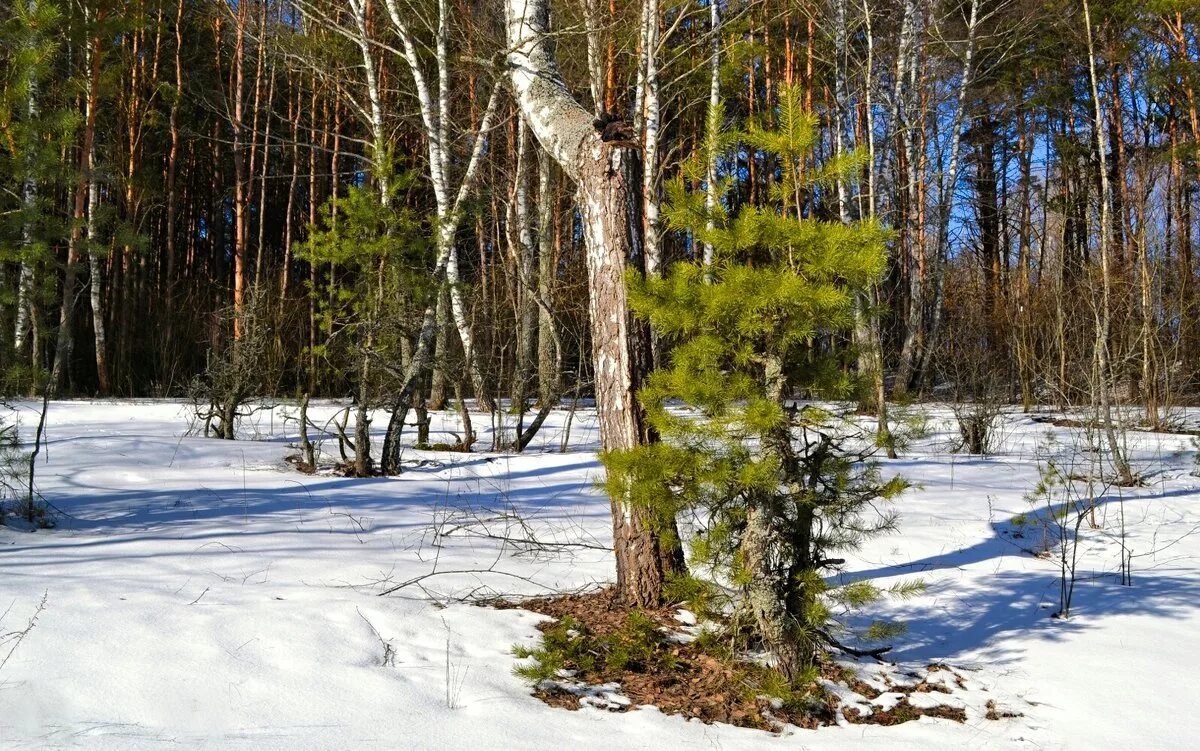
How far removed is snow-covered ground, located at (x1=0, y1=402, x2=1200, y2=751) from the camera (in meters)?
2.39

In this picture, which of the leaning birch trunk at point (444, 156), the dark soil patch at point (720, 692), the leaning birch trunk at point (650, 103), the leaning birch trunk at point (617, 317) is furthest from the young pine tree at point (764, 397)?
the leaning birch trunk at point (650, 103)

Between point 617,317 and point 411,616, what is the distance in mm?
1423

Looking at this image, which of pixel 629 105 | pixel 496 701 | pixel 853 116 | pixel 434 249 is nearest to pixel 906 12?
pixel 853 116

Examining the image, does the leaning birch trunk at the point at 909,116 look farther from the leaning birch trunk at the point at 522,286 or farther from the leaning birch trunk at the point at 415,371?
the leaning birch trunk at the point at 415,371

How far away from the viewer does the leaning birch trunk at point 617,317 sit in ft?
10.9

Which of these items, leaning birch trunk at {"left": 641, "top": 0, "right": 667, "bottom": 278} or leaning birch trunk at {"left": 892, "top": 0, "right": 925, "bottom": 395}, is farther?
leaning birch trunk at {"left": 892, "top": 0, "right": 925, "bottom": 395}

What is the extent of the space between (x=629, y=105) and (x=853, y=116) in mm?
4603

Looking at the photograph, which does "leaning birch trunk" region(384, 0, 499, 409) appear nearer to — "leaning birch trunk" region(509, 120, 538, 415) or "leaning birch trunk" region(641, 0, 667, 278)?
"leaning birch trunk" region(509, 120, 538, 415)

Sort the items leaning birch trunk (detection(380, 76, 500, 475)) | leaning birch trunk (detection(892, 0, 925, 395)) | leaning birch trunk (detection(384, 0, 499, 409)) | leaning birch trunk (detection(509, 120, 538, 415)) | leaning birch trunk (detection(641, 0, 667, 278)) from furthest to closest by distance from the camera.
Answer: leaning birch trunk (detection(892, 0, 925, 395)) → leaning birch trunk (detection(641, 0, 667, 278)) → leaning birch trunk (detection(509, 120, 538, 415)) → leaning birch trunk (detection(384, 0, 499, 409)) → leaning birch trunk (detection(380, 76, 500, 475))

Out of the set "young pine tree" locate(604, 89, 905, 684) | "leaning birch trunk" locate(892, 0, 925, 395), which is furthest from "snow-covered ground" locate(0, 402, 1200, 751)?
"leaning birch trunk" locate(892, 0, 925, 395)

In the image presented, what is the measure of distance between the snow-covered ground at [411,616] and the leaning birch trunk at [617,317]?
0.52 metres

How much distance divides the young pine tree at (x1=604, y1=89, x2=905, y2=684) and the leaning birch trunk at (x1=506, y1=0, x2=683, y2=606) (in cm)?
35

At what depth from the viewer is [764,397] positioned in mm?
2850

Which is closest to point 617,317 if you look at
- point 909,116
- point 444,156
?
point 444,156
